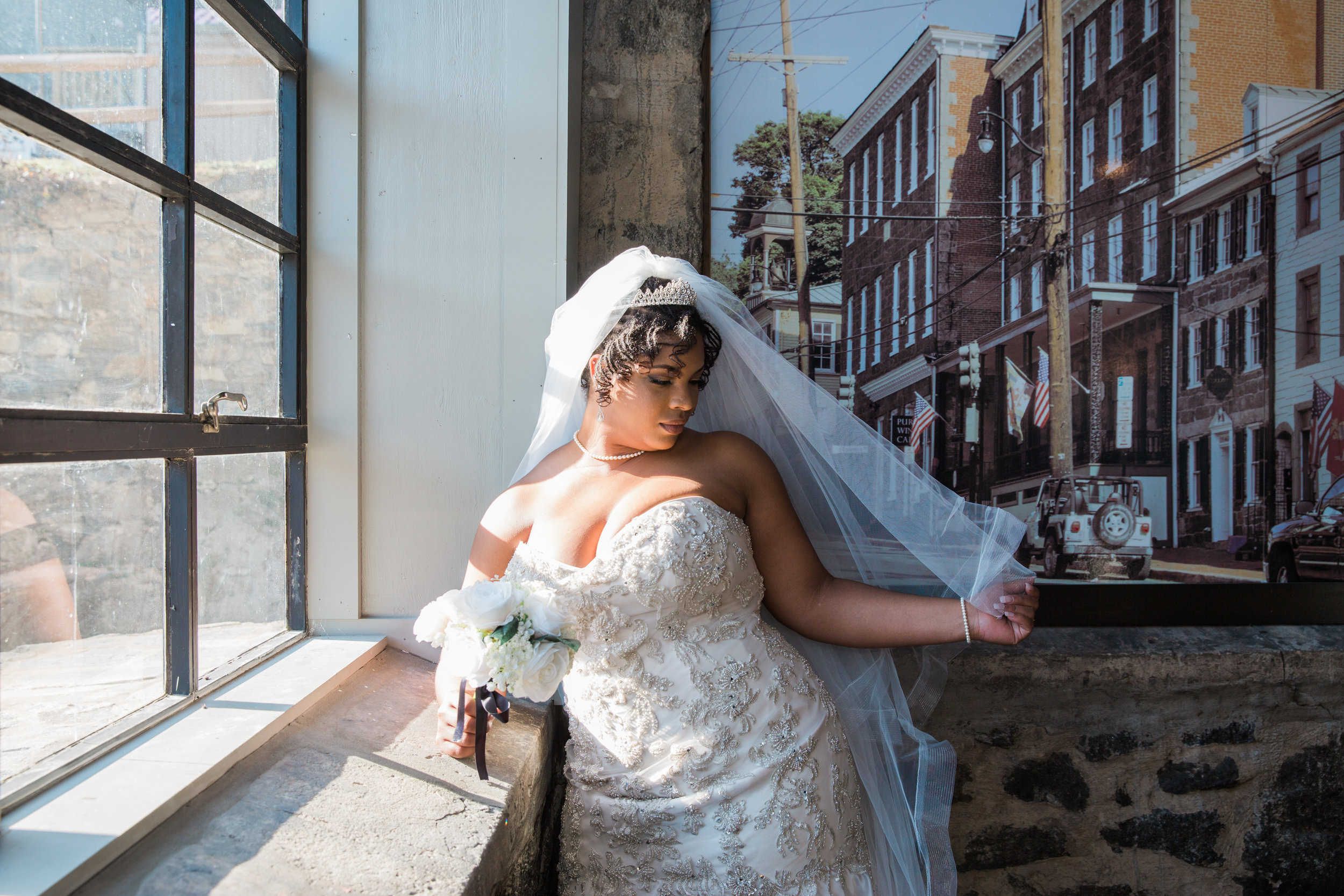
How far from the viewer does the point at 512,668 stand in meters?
1.33

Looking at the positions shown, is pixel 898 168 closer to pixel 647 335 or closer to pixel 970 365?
pixel 970 365

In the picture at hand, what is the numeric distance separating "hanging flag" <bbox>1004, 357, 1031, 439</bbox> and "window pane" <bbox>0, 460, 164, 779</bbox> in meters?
2.44

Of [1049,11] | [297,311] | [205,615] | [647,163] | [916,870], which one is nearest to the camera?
[205,615]

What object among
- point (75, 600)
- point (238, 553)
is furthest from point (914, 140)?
point (75, 600)

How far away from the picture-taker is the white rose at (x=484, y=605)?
1.35 m

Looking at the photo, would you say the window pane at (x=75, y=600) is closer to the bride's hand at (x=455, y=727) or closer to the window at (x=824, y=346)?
the bride's hand at (x=455, y=727)

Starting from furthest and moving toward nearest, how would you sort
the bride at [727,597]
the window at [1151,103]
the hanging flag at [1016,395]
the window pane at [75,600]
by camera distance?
the hanging flag at [1016,395] → the window at [1151,103] → the bride at [727,597] → the window pane at [75,600]

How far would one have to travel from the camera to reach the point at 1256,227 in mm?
2588

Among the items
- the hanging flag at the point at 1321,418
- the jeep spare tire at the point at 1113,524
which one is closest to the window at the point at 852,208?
the jeep spare tire at the point at 1113,524

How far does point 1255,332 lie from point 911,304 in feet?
3.71

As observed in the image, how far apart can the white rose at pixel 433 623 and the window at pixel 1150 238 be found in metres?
2.49

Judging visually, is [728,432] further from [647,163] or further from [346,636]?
[346,636]

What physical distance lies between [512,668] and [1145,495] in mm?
2289

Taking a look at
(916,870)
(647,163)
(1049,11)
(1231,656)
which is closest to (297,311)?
(647,163)
